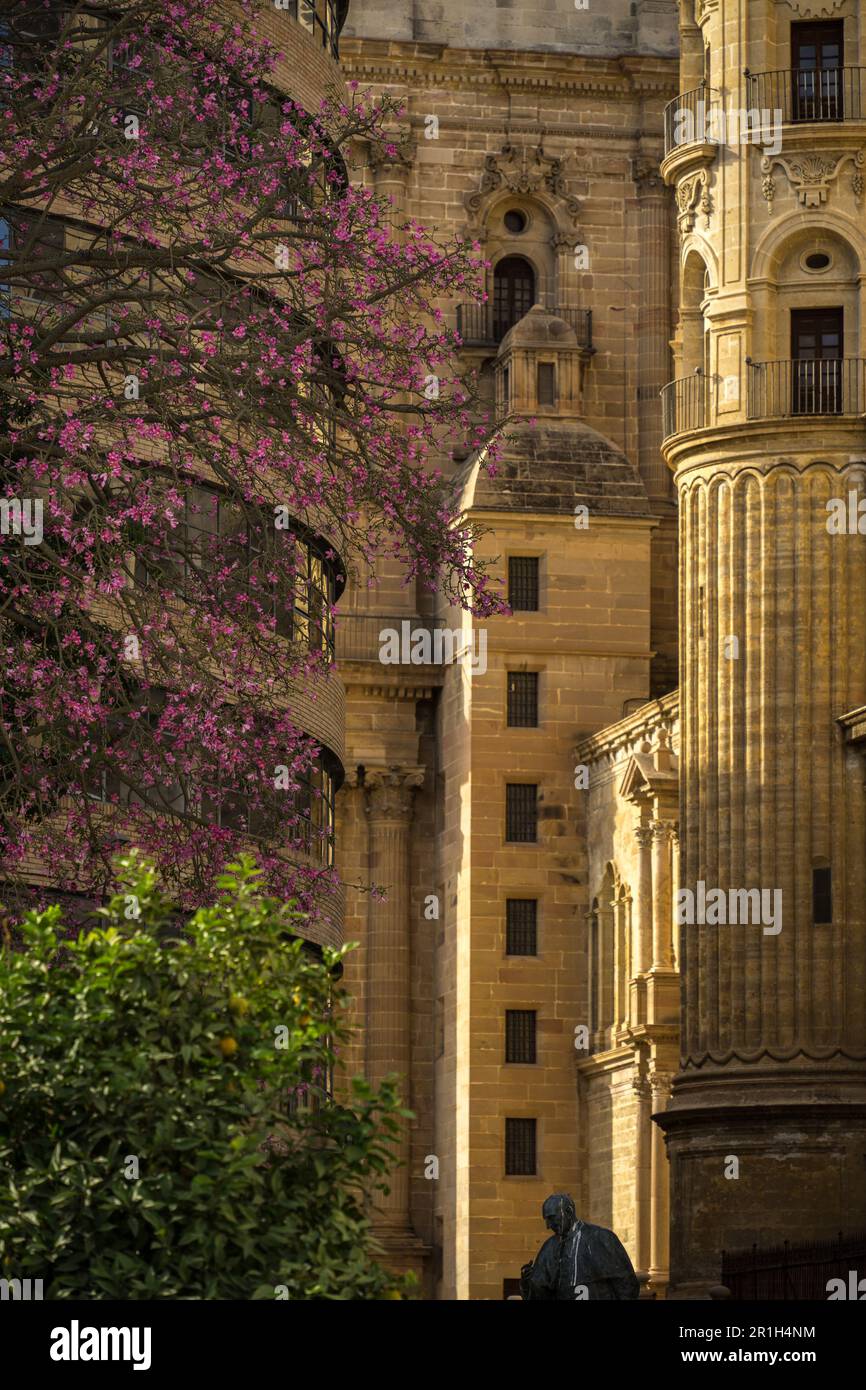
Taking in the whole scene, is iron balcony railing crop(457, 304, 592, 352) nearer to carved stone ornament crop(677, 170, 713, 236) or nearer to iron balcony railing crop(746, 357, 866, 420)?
carved stone ornament crop(677, 170, 713, 236)

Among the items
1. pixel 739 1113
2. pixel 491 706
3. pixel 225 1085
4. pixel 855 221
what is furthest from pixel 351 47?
pixel 225 1085

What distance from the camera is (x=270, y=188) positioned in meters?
29.0

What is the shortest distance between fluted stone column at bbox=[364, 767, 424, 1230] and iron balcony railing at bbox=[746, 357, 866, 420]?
23257 mm

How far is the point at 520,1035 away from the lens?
247 feet

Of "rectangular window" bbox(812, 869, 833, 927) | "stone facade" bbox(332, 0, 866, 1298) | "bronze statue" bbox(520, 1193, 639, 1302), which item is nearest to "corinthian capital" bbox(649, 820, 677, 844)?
"stone facade" bbox(332, 0, 866, 1298)

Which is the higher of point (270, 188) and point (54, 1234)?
point (270, 188)

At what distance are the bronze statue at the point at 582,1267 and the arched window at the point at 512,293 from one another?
66.7 meters

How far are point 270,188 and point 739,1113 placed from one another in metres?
30.1

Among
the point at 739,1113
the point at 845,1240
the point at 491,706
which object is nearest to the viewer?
the point at 845,1240

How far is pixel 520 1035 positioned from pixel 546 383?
57.4ft

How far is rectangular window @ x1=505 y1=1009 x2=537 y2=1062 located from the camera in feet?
246

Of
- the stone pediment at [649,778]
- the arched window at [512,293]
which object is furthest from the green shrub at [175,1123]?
the arched window at [512,293]

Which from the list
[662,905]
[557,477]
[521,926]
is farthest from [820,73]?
[521,926]

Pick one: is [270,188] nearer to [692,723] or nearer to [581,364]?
[692,723]
